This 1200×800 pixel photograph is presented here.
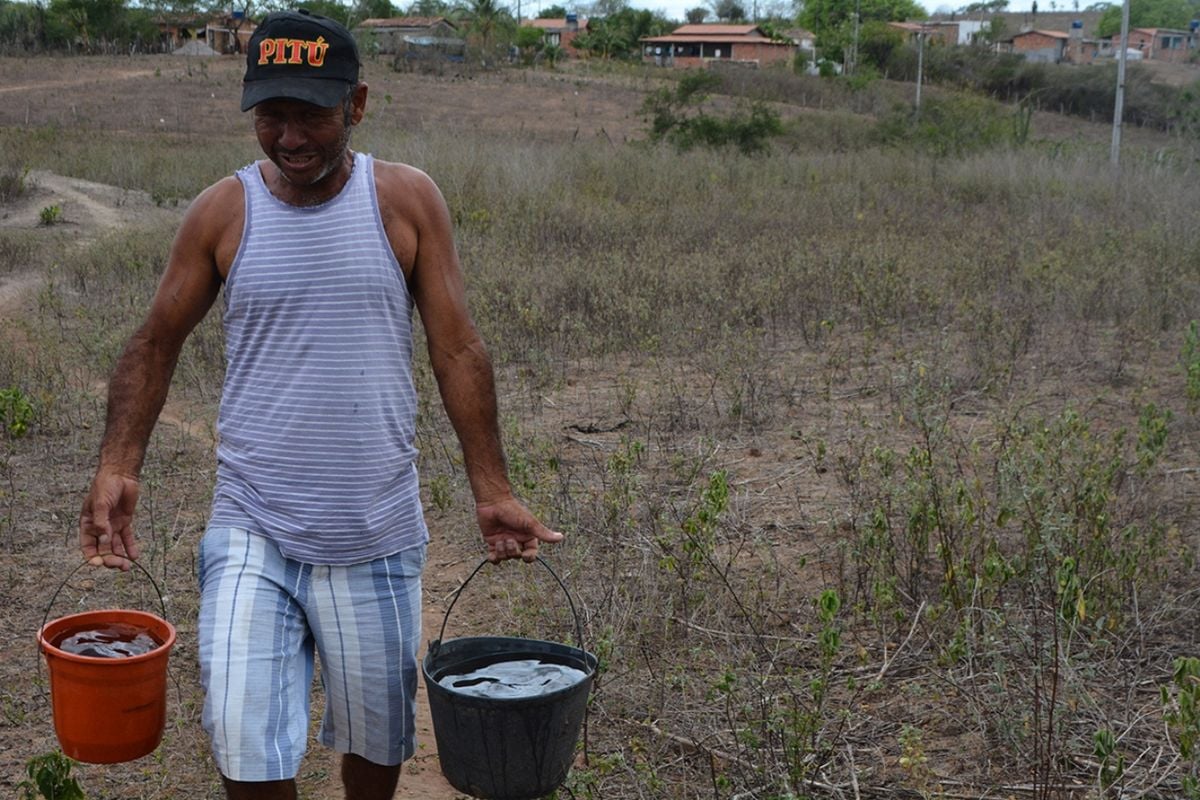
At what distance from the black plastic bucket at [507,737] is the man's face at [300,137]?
2.89 ft

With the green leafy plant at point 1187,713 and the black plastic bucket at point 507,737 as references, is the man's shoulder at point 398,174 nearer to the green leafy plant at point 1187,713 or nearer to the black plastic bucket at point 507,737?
the black plastic bucket at point 507,737

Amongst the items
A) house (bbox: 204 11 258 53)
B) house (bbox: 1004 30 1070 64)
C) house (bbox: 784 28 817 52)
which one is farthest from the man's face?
house (bbox: 1004 30 1070 64)

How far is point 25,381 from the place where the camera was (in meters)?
7.02

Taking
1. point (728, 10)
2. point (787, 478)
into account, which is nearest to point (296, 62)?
point (787, 478)

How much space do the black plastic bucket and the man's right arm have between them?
25.6 inches

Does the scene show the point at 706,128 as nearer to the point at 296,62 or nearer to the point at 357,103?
the point at 357,103

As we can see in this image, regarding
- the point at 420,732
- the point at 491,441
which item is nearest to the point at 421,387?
the point at 420,732

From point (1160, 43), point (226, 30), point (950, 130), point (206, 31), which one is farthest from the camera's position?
point (1160, 43)

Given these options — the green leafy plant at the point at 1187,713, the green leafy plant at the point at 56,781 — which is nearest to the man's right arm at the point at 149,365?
the green leafy plant at the point at 56,781

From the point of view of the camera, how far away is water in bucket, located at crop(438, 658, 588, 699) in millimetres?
2520

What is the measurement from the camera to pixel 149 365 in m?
2.52

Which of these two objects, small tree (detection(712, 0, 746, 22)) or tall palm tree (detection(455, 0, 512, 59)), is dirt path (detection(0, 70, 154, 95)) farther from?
small tree (detection(712, 0, 746, 22))

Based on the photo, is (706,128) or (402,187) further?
(706,128)

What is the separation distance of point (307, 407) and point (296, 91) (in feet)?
1.87
